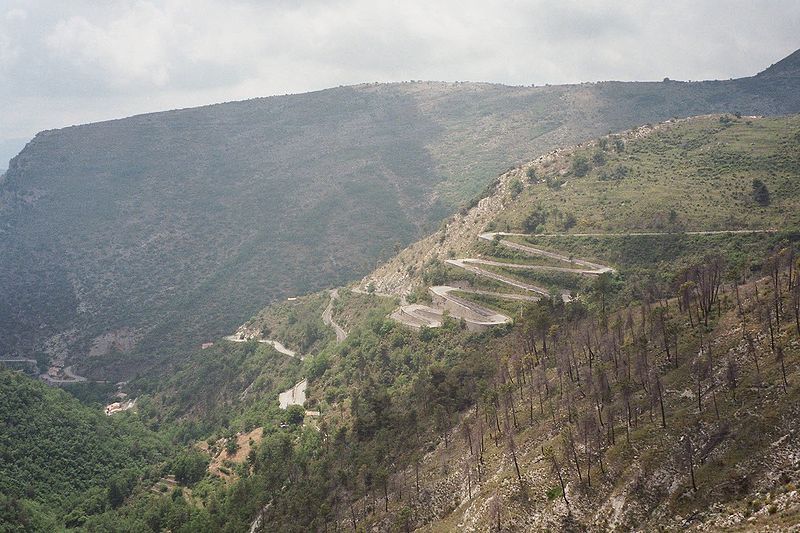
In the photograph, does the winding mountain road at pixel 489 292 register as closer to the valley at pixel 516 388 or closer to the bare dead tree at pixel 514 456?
the valley at pixel 516 388

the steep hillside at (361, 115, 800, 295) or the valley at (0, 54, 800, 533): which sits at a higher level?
the steep hillside at (361, 115, 800, 295)

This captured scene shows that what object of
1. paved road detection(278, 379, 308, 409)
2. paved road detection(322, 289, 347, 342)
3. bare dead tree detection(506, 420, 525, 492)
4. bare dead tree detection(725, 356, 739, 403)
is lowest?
paved road detection(278, 379, 308, 409)

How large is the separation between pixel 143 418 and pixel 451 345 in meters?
85.6

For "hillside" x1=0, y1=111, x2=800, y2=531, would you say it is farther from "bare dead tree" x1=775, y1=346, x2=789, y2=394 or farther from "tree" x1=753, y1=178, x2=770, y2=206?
"tree" x1=753, y1=178, x2=770, y2=206

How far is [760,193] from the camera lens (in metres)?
108

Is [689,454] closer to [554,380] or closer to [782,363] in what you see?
[782,363]

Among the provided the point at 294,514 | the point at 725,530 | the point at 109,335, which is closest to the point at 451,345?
the point at 294,514

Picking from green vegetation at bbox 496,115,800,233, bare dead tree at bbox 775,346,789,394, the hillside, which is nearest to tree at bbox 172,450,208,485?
the hillside

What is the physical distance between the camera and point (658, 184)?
12731 cm

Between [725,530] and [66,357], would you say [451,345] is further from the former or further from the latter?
[66,357]

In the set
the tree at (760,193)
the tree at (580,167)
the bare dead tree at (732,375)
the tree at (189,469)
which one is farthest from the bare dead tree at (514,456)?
the tree at (580,167)

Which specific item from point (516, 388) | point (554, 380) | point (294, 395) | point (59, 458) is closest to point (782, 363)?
point (554, 380)

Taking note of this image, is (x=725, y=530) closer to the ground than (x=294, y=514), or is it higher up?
higher up

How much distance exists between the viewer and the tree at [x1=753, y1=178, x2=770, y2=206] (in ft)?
351
